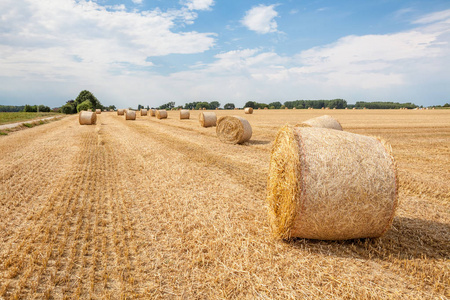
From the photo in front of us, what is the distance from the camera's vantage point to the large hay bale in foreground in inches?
162

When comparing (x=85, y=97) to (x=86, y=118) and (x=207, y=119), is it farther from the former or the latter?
(x=207, y=119)

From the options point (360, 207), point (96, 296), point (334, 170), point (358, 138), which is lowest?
point (96, 296)

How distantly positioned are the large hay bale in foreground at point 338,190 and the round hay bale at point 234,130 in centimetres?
1008

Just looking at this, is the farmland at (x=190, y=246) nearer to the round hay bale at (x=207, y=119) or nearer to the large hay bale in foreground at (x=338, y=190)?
the large hay bale in foreground at (x=338, y=190)

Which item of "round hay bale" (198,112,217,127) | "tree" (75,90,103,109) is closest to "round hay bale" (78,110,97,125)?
"round hay bale" (198,112,217,127)

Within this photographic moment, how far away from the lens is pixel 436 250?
4273mm

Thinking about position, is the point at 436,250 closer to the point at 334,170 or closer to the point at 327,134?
the point at 334,170

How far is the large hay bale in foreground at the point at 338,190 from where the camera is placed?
4.12m

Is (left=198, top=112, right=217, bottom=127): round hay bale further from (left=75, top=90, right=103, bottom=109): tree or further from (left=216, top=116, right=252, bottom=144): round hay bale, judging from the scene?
(left=75, top=90, right=103, bottom=109): tree

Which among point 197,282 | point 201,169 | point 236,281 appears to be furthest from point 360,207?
point 201,169

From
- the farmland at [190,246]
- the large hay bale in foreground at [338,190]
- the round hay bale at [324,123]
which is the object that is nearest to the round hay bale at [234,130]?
the round hay bale at [324,123]

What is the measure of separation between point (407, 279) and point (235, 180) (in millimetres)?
4846

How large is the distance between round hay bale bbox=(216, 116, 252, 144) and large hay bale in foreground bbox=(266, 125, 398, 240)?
33.1 feet

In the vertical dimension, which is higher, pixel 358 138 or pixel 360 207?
pixel 358 138
